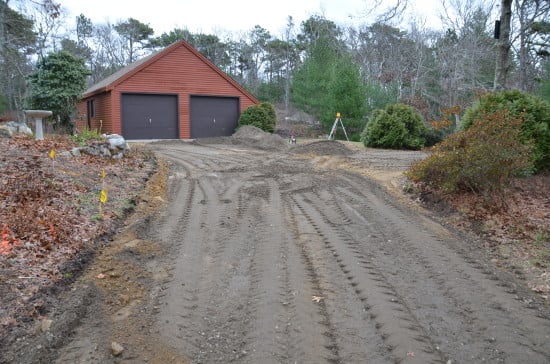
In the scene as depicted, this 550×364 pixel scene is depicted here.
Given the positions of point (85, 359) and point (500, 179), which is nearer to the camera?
point (85, 359)

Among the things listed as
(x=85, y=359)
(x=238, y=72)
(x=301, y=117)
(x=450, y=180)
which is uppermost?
(x=238, y=72)

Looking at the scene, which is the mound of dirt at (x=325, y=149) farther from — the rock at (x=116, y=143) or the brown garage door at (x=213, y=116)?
the brown garage door at (x=213, y=116)

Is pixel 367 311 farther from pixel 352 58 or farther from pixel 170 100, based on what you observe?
pixel 352 58

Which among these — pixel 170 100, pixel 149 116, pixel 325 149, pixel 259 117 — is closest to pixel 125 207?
pixel 325 149

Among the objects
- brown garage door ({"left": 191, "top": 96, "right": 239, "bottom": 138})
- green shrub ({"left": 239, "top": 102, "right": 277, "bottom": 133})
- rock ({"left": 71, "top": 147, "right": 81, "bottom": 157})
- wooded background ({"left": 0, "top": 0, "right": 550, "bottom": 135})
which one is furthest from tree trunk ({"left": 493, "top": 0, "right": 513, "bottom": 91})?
brown garage door ({"left": 191, "top": 96, "right": 239, "bottom": 138})

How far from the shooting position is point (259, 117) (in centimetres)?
2420

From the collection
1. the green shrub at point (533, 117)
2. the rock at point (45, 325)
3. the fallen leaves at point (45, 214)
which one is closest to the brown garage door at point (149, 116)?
the fallen leaves at point (45, 214)

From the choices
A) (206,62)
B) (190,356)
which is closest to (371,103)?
(206,62)

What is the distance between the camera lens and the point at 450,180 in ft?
24.0

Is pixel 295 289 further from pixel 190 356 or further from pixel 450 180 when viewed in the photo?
pixel 450 180

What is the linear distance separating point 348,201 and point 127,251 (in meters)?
4.36

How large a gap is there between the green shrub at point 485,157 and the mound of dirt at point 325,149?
7395 millimetres

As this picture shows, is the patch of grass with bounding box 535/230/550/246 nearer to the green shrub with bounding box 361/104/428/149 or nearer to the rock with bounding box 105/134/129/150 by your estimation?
the rock with bounding box 105/134/129/150

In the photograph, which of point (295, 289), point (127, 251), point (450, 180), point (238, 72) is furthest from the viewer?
point (238, 72)
